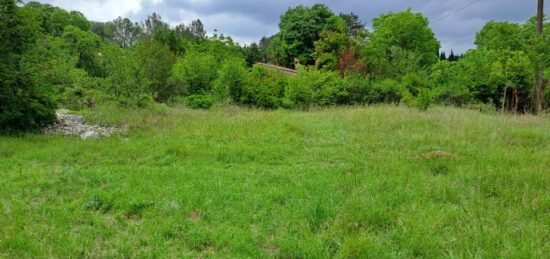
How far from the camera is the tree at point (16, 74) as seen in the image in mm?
8383

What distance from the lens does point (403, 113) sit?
11.0 m

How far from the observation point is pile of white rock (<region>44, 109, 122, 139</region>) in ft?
28.8

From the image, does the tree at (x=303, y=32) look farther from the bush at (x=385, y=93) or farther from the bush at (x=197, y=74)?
the bush at (x=385, y=93)

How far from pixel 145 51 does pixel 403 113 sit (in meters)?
10.3

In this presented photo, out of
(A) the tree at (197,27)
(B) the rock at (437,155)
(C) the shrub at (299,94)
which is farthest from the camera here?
(A) the tree at (197,27)

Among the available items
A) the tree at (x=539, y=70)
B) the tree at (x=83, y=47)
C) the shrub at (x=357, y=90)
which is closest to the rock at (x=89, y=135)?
the shrub at (x=357, y=90)

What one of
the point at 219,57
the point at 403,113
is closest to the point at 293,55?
the point at 219,57

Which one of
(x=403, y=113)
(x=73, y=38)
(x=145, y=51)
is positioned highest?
(x=73, y=38)

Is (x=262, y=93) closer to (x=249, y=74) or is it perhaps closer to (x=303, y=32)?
(x=249, y=74)

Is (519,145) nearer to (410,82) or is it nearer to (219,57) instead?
(410,82)

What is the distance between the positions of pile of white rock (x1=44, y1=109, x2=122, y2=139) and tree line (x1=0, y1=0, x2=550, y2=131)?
0.36 m

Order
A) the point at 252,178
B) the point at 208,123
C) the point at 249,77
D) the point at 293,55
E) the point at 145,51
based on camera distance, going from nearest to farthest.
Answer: the point at 252,178
the point at 208,123
the point at 145,51
the point at 249,77
the point at 293,55

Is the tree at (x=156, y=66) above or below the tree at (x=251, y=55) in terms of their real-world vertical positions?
below

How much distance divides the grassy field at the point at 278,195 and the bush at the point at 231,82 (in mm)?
7615
